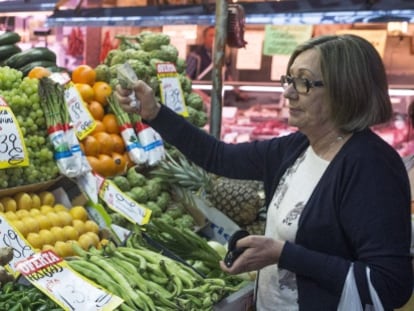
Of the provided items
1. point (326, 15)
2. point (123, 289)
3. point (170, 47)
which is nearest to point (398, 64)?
point (326, 15)

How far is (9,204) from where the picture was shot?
109 inches

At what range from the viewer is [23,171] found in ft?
9.48

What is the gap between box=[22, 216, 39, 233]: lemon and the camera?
2674mm

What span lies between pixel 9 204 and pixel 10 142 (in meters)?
0.28

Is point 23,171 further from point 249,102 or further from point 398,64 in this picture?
point 398,64

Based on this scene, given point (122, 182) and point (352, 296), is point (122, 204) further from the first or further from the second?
point (352, 296)

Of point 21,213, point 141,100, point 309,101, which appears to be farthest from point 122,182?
point 309,101

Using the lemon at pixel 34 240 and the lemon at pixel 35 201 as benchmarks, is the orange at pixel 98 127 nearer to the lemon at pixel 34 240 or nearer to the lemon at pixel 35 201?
the lemon at pixel 35 201

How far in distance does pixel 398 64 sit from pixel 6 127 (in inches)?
165

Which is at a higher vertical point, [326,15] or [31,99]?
[326,15]

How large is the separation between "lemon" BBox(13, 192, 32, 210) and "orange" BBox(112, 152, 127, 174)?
68 centimetres

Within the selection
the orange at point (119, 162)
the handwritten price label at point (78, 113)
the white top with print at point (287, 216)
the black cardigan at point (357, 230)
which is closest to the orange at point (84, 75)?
the handwritten price label at point (78, 113)

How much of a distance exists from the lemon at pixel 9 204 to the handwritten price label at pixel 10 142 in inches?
5.9

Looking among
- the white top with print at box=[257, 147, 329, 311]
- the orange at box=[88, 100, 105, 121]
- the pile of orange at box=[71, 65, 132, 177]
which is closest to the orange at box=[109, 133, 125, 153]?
the pile of orange at box=[71, 65, 132, 177]
